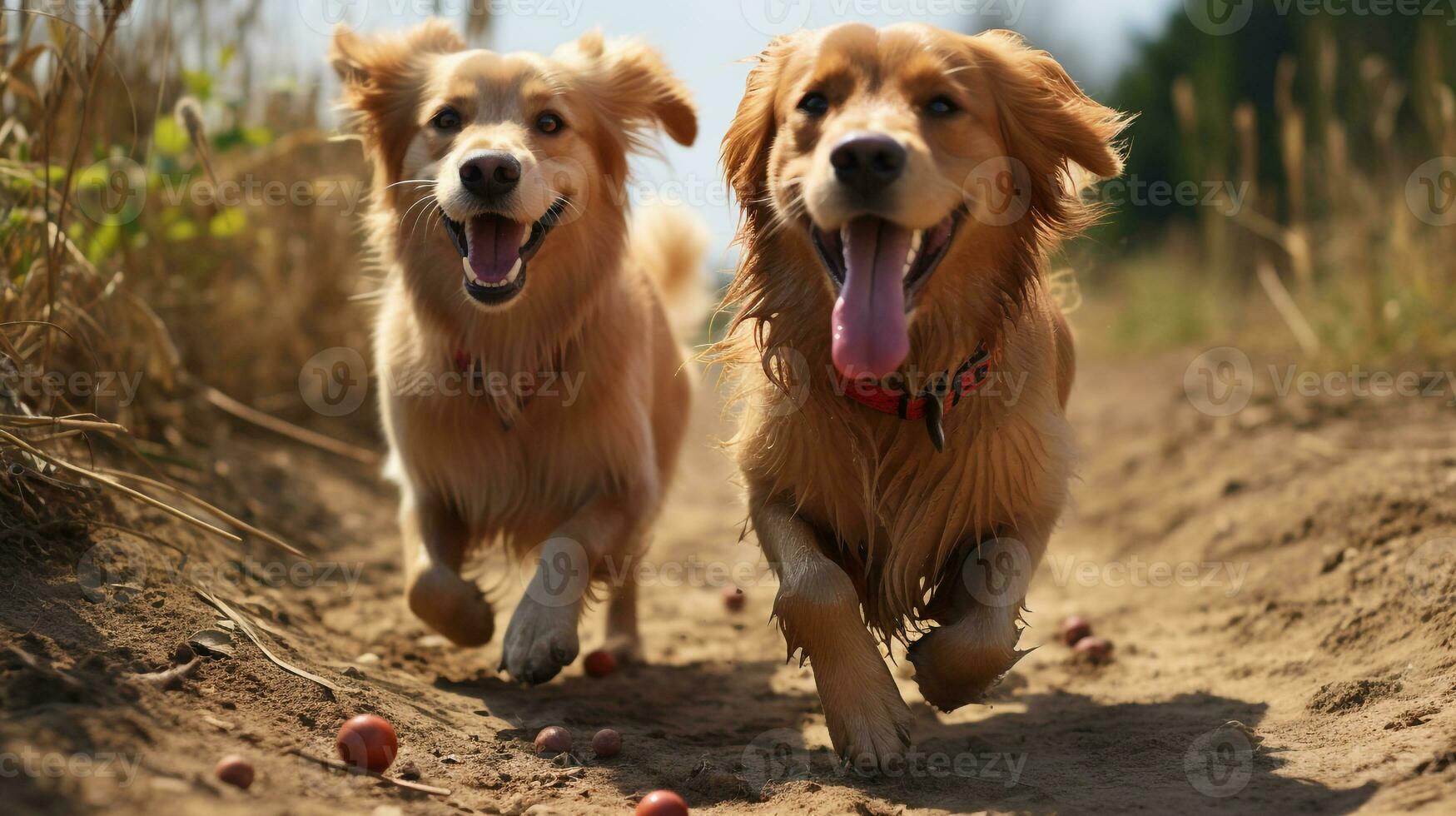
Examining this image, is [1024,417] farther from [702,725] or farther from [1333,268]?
[1333,268]

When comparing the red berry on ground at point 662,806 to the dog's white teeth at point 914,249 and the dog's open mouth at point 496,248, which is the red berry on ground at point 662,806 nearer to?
the dog's white teeth at point 914,249

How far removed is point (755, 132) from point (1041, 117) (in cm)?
75

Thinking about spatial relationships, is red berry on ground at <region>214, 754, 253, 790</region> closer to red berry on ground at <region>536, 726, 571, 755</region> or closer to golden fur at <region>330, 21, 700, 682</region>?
red berry on ground at <region>536, 726, 571, 755</region>

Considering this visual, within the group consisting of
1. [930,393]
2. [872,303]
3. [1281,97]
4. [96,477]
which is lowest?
[96,477]

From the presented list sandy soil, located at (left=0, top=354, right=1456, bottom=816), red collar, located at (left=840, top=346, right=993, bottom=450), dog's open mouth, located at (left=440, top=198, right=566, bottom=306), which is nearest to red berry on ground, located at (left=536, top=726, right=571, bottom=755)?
sandy soil, located at (left=0, top=354, right=1456, bottom=816)

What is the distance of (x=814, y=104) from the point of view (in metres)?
3.04

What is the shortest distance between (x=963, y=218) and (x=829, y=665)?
113 centimetres

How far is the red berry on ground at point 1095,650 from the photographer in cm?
400

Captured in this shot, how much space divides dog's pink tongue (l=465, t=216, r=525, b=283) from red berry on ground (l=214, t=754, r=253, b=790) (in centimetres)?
188

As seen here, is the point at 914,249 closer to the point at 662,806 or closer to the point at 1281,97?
the point at 662,806

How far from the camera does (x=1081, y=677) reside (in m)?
3.89

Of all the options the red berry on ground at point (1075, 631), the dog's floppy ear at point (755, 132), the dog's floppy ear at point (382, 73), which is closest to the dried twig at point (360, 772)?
the dog's floppy ear at point (755, 132)

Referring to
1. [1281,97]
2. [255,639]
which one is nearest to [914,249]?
[255,639]

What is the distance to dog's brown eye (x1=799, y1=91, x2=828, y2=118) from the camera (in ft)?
9.92
